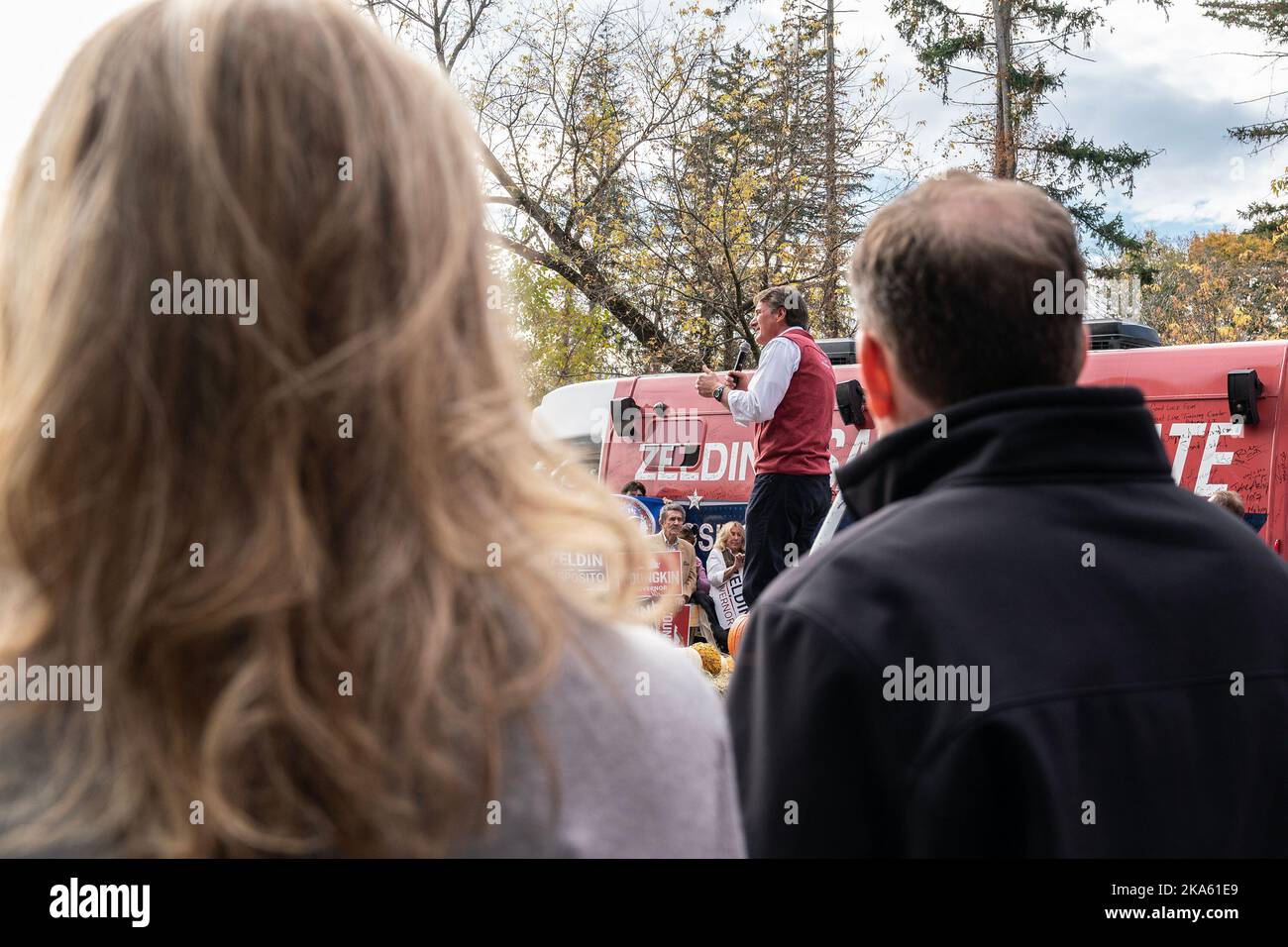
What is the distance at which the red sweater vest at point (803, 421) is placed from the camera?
6.99m

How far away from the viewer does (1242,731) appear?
1.59m

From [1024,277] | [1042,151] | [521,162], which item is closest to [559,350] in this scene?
[521,162]

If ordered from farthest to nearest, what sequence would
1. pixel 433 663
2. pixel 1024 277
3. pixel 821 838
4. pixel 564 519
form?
1. pixel 1024 277
2. pixel 821 838
3. pixel 564 519
4. pixel 433 663

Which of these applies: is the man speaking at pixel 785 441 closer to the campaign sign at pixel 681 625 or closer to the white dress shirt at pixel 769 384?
the white dress shirt at pixel 769 384

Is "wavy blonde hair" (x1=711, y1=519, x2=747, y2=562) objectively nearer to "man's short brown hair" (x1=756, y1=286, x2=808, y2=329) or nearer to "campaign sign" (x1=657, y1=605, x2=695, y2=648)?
"campaign sign" (x1=657, y1=605, x2=695, y2=648)

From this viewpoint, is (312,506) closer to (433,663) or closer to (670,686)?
(433,663)

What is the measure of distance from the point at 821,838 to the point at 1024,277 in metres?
0.91

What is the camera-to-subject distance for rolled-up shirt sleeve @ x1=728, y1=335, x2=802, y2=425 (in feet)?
22.6

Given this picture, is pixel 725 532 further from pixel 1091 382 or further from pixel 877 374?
pixel 877 374

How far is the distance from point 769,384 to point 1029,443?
526 centimetres

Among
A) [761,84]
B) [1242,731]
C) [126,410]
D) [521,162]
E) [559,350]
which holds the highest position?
[761,84]

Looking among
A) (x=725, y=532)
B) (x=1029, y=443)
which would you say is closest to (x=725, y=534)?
(x=725, y=532)

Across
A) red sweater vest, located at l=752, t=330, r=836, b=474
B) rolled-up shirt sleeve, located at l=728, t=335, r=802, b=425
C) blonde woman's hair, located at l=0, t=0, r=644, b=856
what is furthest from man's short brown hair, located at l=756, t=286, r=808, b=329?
blonde woman's hair, located at l=0, t=0, r=644, b=856

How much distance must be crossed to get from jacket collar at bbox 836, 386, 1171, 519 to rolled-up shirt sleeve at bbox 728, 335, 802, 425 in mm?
5141
